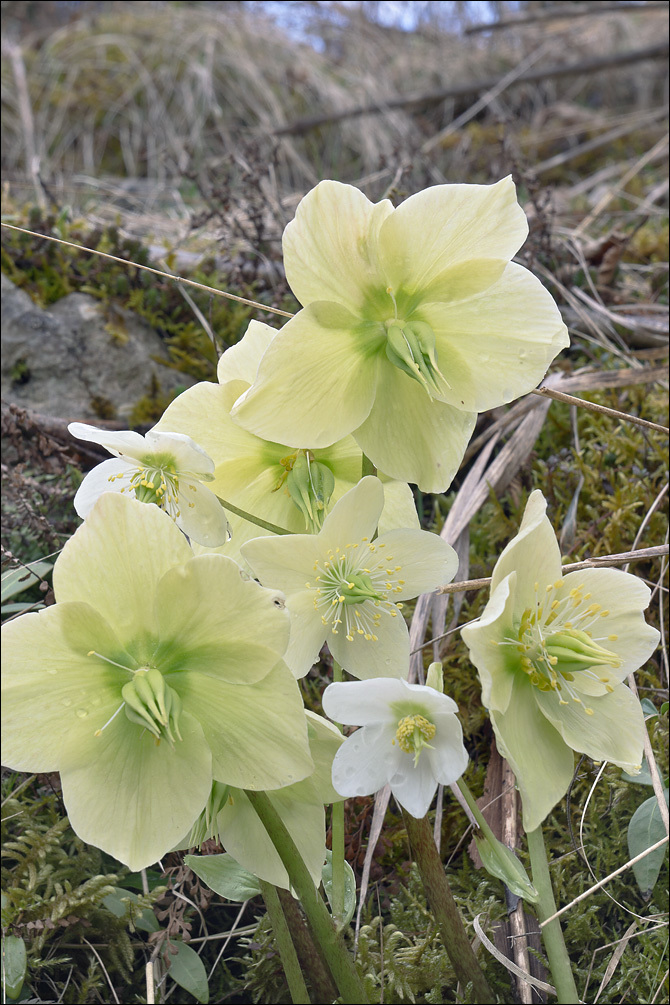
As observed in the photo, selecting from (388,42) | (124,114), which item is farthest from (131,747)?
(388,42)

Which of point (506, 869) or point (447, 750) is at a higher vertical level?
point (447, 750)

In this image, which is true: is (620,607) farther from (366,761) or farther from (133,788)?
(133,788)

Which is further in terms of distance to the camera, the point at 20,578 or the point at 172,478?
the point at 20,578

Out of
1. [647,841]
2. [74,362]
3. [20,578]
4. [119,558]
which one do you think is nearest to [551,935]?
[647,841]

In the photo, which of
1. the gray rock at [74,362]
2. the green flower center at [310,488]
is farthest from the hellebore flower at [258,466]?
the gray rock at [74,362]

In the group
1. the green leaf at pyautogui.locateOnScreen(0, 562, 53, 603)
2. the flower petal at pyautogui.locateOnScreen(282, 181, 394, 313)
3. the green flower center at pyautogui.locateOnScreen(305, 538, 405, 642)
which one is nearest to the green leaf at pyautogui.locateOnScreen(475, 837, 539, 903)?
the green flower center at pyautogui.locateOnScreen(305, 538, 405, 642)

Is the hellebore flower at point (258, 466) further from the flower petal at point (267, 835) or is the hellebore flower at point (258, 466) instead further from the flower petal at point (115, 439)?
the flower petal at point (267, 835)
